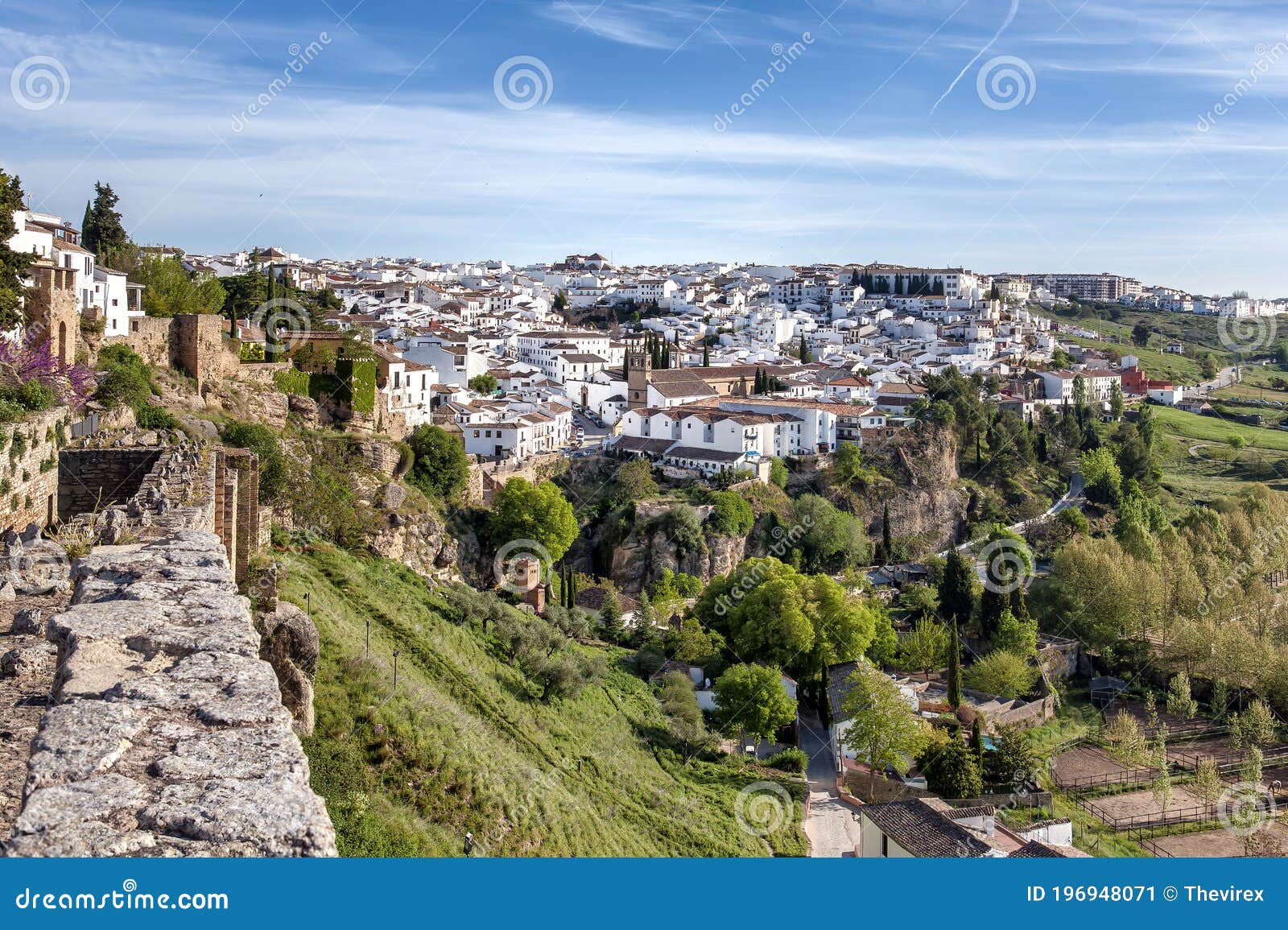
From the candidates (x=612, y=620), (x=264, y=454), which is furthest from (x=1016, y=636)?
(x=264, y=454)

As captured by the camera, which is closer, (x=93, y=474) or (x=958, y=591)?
(x=93, y=474)

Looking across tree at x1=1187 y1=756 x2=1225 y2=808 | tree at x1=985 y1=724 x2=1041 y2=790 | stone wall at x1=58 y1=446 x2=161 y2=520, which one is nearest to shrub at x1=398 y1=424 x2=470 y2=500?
tree at x1=985 y1=724 x2=1041 y2=790

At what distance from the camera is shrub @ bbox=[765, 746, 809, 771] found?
19125mm

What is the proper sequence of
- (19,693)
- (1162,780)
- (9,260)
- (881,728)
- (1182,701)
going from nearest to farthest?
(19,693) < (9,260) < (1162,780) < (881,728) < (1182,701)

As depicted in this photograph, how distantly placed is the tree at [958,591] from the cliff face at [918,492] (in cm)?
792

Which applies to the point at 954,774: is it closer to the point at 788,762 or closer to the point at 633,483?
the point at 788,762

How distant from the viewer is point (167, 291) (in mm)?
21656

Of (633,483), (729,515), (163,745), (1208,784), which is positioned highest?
(163,745)
